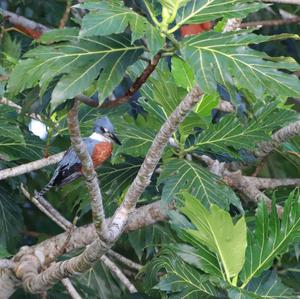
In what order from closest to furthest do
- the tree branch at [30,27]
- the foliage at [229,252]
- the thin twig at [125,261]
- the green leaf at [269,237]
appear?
the foliage at [229,252] → the green leaf at [269,237] → the thin twig at [125,261] → the tree branch at [30,27]

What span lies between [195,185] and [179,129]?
0.27m

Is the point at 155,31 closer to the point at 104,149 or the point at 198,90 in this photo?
the point at 198,90

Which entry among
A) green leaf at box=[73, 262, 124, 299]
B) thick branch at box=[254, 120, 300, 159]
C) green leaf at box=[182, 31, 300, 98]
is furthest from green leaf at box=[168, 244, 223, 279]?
green leaf at box=[73, 262, 124, 299]

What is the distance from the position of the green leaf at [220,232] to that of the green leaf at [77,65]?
0.48 meters

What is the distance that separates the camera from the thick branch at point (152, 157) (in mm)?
2763

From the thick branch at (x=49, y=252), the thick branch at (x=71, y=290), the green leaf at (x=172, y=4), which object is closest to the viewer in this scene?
the green leaf at (x=172, y=4)

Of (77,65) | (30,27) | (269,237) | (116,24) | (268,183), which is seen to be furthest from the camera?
(30,27)

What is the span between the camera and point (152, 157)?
9.61 feet

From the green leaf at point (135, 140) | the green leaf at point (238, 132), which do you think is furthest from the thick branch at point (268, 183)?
the green leaf at point (135, 140)

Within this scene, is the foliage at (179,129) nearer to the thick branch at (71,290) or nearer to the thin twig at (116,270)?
the thin twig at (116,270)

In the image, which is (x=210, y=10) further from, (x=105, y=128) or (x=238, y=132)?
(x=105, y=128)

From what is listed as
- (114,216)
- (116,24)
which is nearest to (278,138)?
(114,216)

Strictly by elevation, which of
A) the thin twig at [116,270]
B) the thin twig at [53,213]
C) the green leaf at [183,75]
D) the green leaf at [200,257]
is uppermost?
the green leaf at [183,75]

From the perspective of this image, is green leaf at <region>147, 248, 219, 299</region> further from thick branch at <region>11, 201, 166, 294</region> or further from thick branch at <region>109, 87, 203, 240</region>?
thick branch at <region>11, 201, 166, 294</region>
